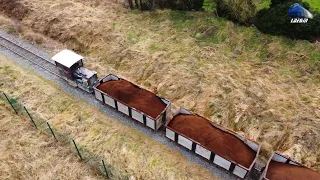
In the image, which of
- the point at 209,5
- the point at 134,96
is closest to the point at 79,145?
the point at 134,96

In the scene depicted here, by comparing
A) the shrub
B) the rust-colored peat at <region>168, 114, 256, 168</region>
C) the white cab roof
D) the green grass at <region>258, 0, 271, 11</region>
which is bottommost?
the rust-colored peat at <region>168, 114, 256, 168</region>

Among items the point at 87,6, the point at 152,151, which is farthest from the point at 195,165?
the point at 87,6

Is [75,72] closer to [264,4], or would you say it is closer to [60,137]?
[60,137]

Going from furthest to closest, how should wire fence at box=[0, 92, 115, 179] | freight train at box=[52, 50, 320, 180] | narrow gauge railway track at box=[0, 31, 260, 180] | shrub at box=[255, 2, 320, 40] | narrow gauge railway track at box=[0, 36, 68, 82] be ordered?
narrow gauge railway track at box=[0, 36, 68, 82]
shrub at box=[255, 2, 320, 40]
wire fence at box=[0, 92, 115, 179]
narrow gauge railway track at box=[0, 31, 260, 180]
freight train at box=[52, 50, 320, 180]

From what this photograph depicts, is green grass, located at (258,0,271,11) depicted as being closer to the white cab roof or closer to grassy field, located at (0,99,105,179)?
the white cab roof

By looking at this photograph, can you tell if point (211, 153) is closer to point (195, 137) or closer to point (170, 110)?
point (195, 137)

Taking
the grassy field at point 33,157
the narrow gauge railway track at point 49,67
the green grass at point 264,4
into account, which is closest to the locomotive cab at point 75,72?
the narrow gauge railway track at point 49,67

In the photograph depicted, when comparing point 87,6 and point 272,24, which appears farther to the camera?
point 87,6

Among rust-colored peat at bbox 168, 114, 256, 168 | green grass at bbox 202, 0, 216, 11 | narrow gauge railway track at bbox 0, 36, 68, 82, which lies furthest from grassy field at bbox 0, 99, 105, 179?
green grass at bbox 202, 0, 216, 11
